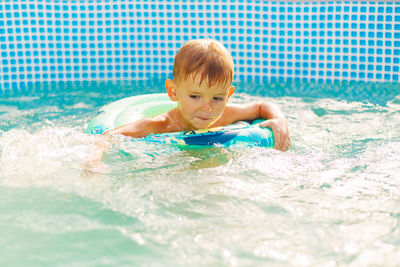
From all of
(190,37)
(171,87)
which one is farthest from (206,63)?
(190,37)

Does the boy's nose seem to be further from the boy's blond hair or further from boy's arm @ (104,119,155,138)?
boy's arm @ (104,119,155,138)

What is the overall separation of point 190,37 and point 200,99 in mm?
3833

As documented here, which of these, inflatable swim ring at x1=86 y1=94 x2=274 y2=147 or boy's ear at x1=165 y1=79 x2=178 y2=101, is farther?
boy's ear at x1=165 y1=79 x2=178 y2=101

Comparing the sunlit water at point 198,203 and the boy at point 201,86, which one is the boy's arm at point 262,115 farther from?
the sunlit water at point 198,203

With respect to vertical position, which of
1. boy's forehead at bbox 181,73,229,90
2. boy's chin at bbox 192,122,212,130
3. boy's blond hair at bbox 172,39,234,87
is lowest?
boy's chin at bbox 192,122,212,130

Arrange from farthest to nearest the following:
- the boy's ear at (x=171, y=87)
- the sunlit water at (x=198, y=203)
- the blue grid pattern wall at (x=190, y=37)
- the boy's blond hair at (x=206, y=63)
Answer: the blue grid pattern wall at (x=190, y=37) → the boy's ear at (x=171, y=87) → the boy's blond hair at (x=206, y=63) → the sunlit water at (x=198, y=203)

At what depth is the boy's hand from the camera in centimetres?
355

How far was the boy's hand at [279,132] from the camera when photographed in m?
3.55

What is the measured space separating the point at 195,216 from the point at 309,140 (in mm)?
1786

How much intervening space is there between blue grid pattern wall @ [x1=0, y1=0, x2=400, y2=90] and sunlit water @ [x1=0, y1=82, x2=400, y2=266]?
2705mm

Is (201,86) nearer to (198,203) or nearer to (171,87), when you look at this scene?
(171,87)

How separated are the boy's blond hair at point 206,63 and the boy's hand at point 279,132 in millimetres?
517

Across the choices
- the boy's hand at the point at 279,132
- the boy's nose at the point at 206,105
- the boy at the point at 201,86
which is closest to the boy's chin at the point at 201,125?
the boy at the point at 201,86

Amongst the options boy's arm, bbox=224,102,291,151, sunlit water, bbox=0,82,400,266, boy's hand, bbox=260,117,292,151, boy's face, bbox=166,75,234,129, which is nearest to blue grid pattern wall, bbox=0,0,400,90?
sunlit water, bbox=0,82,400,266
